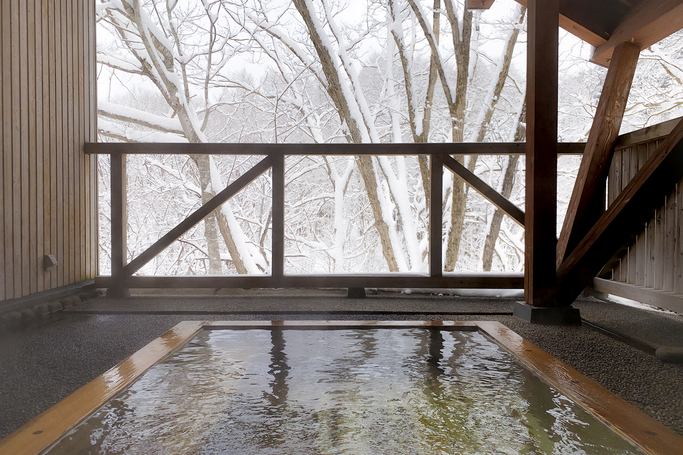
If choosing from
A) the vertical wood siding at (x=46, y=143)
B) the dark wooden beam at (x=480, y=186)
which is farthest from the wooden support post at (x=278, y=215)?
the vertical wood siding at (x=46, y=143)

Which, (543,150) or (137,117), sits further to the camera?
(137,117)

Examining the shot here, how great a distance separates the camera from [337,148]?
2975 mm

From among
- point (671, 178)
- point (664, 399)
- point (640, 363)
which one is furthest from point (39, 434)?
point (671, 178)

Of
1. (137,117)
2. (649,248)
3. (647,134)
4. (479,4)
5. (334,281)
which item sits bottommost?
(334,281)

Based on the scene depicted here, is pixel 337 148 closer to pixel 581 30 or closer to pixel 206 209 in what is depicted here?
pixel 206 209

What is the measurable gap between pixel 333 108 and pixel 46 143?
213 inches

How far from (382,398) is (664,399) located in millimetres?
817

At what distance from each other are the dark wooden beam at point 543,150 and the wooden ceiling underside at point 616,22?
1.93 ft

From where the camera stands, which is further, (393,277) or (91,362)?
(393,277)

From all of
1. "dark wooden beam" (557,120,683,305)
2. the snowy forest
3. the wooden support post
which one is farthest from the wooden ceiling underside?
the snowy forest

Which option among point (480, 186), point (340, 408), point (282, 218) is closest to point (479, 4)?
point (480, 186)

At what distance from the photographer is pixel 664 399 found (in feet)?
4.24

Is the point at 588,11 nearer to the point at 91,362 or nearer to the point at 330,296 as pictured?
the point at 330,296

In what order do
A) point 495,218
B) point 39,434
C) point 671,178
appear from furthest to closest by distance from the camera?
1. point 495,218
2. point 671,178
3. point 39,434
